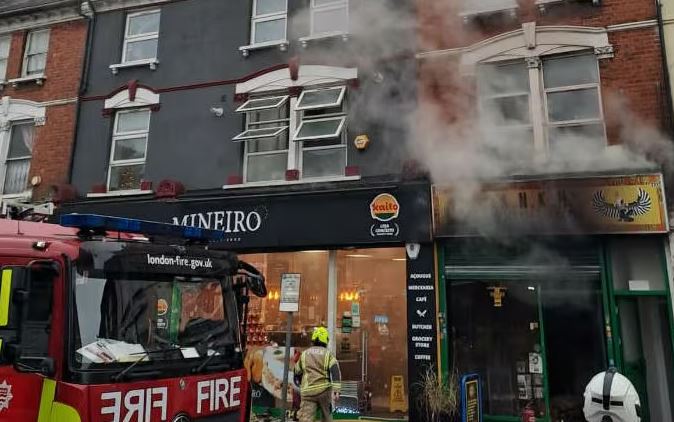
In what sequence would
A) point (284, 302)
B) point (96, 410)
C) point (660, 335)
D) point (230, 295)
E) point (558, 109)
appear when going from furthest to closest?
point (558, 109) < point (660, 335) < point (284, 302) < point (230, 295) < point (96, 410)

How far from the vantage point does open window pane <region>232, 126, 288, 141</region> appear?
10.0 meters

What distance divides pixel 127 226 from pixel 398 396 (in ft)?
19.5

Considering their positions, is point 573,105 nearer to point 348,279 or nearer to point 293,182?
point 348,279

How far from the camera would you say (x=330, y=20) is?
10375 millimetres

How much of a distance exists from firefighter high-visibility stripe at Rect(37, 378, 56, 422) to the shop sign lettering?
6225 mm

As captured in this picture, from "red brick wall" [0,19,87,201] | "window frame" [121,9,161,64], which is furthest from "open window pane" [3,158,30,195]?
"window frame" [121,9,161,64]

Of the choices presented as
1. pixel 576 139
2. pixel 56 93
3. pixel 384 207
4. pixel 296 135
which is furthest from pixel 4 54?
pixel 576 139

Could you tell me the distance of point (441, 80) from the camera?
9234 millimetres

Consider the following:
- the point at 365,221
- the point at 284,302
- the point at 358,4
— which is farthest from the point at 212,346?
the point at 358,4

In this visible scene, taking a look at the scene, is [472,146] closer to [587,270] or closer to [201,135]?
[587,270]

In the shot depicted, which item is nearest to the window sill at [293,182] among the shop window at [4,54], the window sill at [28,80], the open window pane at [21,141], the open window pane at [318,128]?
the open window pane at [318,128]

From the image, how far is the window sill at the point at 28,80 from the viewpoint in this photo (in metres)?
12.2

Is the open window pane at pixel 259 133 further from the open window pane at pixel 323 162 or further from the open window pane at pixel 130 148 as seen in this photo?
the open window pane at pixel 130 148

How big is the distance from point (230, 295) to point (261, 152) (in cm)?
572
